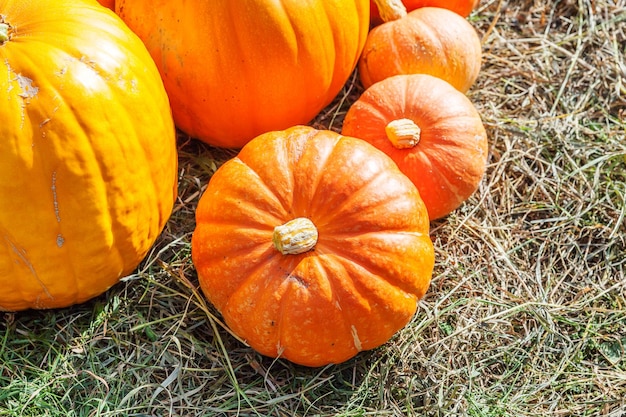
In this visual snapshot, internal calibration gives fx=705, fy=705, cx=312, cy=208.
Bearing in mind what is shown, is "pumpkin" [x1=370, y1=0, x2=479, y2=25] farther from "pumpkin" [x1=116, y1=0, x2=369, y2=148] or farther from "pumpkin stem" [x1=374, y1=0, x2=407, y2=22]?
"pumpkin" [x1=116, y1=0, x2=369, y2=148]

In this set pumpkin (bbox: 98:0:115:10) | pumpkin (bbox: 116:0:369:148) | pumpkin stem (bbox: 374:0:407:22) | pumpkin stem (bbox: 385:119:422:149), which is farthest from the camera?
pumpkin stem (bbox: 374:0:407:22)

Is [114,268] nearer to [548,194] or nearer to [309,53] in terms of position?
[309,53]

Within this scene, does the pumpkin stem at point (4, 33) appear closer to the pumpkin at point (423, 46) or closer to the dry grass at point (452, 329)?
the dry grass at point (452, 329)

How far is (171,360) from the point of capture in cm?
289

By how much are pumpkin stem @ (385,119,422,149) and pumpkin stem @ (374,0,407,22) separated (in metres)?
0.77

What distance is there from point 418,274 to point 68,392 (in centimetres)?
143

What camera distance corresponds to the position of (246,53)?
2945 millimetres

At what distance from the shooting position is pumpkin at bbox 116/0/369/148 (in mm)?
2896

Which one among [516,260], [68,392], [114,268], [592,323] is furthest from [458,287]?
[68,392]

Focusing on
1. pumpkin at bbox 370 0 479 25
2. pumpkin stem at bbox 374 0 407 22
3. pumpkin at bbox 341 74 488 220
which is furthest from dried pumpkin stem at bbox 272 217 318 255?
pumpkin at bbox 370 0 479 25

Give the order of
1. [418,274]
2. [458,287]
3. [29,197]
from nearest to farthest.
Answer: [29,197] < [418,274] < [458,287]

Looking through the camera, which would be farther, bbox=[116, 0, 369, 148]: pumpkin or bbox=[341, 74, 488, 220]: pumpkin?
bbox=[341, 74, 488, 220]: pumpkin

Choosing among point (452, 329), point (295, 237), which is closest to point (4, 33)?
point (295, 237)

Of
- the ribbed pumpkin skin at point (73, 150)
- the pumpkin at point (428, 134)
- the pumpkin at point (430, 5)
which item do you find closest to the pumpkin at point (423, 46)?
the pumpkin at point (430, 5)
